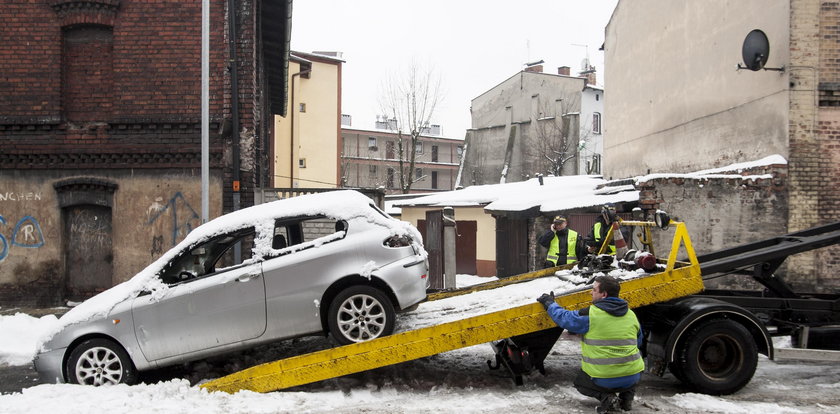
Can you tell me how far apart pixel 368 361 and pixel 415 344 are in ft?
1.53

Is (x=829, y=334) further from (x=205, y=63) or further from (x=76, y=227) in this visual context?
(x=76, y=227)

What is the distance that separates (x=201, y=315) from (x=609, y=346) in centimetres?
402

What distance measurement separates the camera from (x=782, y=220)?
1189 centimetres

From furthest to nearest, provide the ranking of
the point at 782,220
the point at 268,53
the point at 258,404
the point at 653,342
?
1. the point at 268,53
2. the point at 782,220
3. the point at 653,342
4. the point at 258,404

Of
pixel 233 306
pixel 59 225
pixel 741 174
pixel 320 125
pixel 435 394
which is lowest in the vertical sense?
pixel 435 394

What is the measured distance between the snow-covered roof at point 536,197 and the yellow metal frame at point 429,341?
815cm

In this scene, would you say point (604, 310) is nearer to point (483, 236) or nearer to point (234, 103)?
point (234, 103)

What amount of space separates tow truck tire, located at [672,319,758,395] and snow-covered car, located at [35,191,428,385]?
272 cm

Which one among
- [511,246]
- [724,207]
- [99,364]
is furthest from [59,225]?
[724,207]

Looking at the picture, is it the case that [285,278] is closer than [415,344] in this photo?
No

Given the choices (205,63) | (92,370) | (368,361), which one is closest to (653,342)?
(368,361)

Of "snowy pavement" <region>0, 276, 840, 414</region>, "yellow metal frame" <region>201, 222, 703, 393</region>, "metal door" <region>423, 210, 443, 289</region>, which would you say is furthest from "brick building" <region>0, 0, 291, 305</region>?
"yellow metal frame" <region>201, 222, 703, 393</region>

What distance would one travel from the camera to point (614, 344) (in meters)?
5.15

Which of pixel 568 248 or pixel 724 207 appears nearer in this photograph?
pixel 568 248
